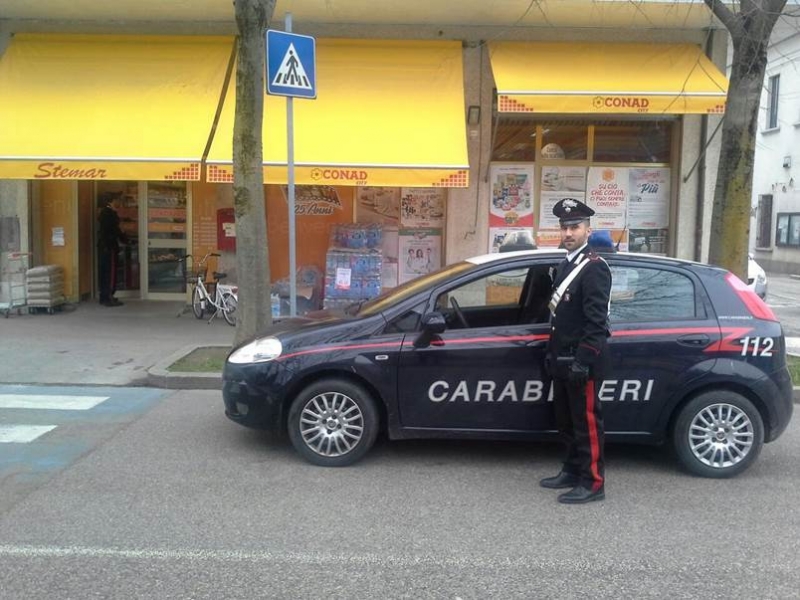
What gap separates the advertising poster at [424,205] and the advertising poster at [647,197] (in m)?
2.95

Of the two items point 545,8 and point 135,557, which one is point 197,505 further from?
point 545,8

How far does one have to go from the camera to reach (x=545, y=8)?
33.9ft

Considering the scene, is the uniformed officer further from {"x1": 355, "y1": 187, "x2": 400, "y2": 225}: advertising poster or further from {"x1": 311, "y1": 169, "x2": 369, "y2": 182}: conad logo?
{"x1": 355, "y1": 187, "x2": 400, "y2": 225}: advertising poster

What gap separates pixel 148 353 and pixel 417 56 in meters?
5.66

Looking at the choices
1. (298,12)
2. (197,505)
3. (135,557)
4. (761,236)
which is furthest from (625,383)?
(761,236)

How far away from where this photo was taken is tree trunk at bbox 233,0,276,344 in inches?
320

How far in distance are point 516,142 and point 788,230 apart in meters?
17.7

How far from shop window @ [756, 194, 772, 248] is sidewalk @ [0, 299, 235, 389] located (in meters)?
22.3

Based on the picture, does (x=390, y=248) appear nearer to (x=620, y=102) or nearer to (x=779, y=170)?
(x=620, y=102)

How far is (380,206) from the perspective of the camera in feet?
39.4

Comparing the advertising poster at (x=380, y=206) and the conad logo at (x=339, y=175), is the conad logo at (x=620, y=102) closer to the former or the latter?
the conad logo at (x=339, y=175)

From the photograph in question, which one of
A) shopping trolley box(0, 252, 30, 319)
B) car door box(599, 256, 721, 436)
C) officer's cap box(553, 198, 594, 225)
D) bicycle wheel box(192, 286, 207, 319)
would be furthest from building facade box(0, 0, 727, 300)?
officer's cap box(553, 198, 594, 225)

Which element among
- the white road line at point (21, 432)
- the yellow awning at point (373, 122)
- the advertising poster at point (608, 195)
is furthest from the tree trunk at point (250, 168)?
the advertising poster at point (608, 195)

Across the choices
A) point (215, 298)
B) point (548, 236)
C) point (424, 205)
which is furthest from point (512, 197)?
point (215, 298)
